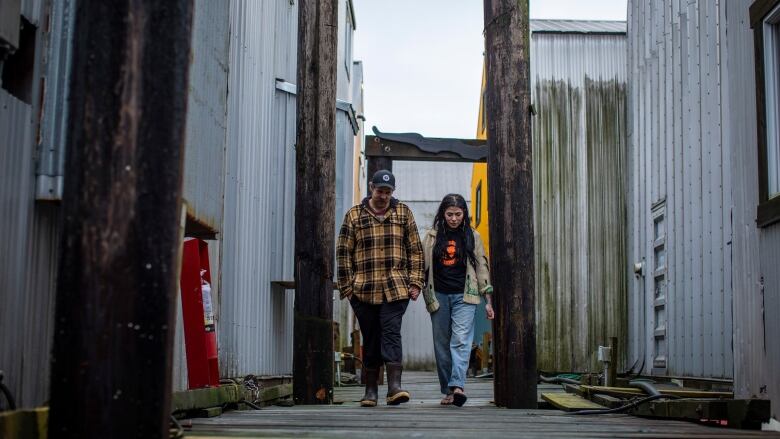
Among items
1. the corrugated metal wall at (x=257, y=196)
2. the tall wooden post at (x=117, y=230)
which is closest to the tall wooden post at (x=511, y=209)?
the corrugated metal wall at (x=257, y=196)

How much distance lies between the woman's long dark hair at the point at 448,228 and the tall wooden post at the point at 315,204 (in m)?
0.89

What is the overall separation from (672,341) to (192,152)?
9.32 m

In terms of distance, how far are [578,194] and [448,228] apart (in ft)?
32.2

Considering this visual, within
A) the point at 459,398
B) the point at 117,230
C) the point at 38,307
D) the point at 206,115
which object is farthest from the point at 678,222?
the point at 117,230

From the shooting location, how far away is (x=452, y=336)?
787 centimetres

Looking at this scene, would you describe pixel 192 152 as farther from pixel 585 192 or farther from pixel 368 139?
pixel 585 192

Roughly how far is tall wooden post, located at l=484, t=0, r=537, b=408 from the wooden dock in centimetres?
85

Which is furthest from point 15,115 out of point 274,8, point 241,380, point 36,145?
point 274,8

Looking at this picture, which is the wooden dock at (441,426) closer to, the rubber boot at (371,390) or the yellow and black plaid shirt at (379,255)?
the rubber boot at (371,390)

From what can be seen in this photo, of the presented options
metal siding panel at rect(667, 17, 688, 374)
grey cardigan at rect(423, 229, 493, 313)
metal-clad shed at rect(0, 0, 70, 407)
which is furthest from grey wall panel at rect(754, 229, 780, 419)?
metal siding panel at rect(667, 17, 688, 374)

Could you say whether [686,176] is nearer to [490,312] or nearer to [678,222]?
[678,222]

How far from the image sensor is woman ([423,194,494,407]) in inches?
309

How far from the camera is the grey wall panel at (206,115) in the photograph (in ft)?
15.9

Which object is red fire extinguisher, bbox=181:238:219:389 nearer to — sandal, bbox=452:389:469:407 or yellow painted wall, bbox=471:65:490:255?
sandal, bbox=452:389:469:407
